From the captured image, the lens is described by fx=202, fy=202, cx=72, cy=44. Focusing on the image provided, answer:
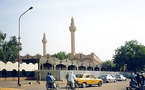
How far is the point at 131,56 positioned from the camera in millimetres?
75562

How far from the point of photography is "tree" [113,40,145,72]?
75125 mm

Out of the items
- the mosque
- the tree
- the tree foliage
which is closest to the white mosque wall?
the mosque

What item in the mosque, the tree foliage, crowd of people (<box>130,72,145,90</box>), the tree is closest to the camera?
crowd of people (<box>130,72,145,90</box>)

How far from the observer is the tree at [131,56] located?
75125 mm

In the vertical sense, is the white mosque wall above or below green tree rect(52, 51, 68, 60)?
below

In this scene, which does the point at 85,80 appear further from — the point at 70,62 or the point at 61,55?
the point at 61,55

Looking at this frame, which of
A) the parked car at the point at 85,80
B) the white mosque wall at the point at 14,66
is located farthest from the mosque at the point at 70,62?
the parked car at the point at 85,80

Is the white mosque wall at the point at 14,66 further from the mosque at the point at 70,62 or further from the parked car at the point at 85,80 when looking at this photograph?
the parked car at the point at 85,80

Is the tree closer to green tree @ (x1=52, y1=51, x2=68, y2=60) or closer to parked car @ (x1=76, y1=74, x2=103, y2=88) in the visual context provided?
green tree @ (x1=52, y1=51, x2=68, y2=60)

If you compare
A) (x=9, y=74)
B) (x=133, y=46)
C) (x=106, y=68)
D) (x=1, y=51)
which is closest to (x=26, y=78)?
(x=9, y=74)

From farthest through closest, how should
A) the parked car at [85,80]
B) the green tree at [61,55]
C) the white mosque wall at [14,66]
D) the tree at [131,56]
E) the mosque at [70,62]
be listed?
the green tree at [61,55], the tree at [131,56], the mosque at [70,62], the white mosque wall at [14,66], the parked car at [85,80]

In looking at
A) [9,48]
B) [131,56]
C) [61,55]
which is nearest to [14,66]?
[9,48]

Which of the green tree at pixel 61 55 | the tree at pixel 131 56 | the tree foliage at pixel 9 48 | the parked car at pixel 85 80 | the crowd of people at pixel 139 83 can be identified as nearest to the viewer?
the crowd of people at pixel 139 83

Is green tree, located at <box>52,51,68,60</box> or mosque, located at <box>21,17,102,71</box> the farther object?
green tree, located at <box>52,51,68,60</box>
